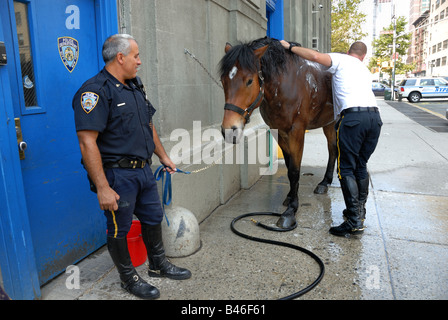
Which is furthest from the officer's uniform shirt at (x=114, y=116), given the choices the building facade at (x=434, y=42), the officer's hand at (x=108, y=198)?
the building facade at (x=434, y=42)

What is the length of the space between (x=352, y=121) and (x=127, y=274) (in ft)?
8.65

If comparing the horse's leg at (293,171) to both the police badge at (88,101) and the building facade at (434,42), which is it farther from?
the building facade at (434,42)

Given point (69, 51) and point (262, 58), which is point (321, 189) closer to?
point (262, 58)

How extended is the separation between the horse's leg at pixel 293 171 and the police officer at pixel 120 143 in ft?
6.11

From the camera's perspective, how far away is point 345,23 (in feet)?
102

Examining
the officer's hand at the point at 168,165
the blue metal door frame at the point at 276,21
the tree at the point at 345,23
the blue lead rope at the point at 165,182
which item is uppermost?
the tree at the point at 345,23

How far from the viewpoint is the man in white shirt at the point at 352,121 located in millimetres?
3779


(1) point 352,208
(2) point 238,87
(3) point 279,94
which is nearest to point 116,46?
(2) point 238,87

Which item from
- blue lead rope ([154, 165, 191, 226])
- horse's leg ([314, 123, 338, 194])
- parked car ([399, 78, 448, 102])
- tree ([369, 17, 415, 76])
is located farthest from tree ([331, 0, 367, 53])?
blue lead rope ([154, 165, 191, 226])

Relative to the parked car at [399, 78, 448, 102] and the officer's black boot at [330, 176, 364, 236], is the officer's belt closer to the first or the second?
the officer's black boot at [330, 176, 364, 236]

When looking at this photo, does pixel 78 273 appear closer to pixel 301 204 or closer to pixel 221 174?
pixel 221 174

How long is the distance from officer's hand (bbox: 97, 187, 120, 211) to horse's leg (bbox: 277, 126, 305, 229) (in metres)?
2.28

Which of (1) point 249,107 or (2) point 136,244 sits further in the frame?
(1) point 249,107

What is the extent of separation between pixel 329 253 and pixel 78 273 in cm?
236
